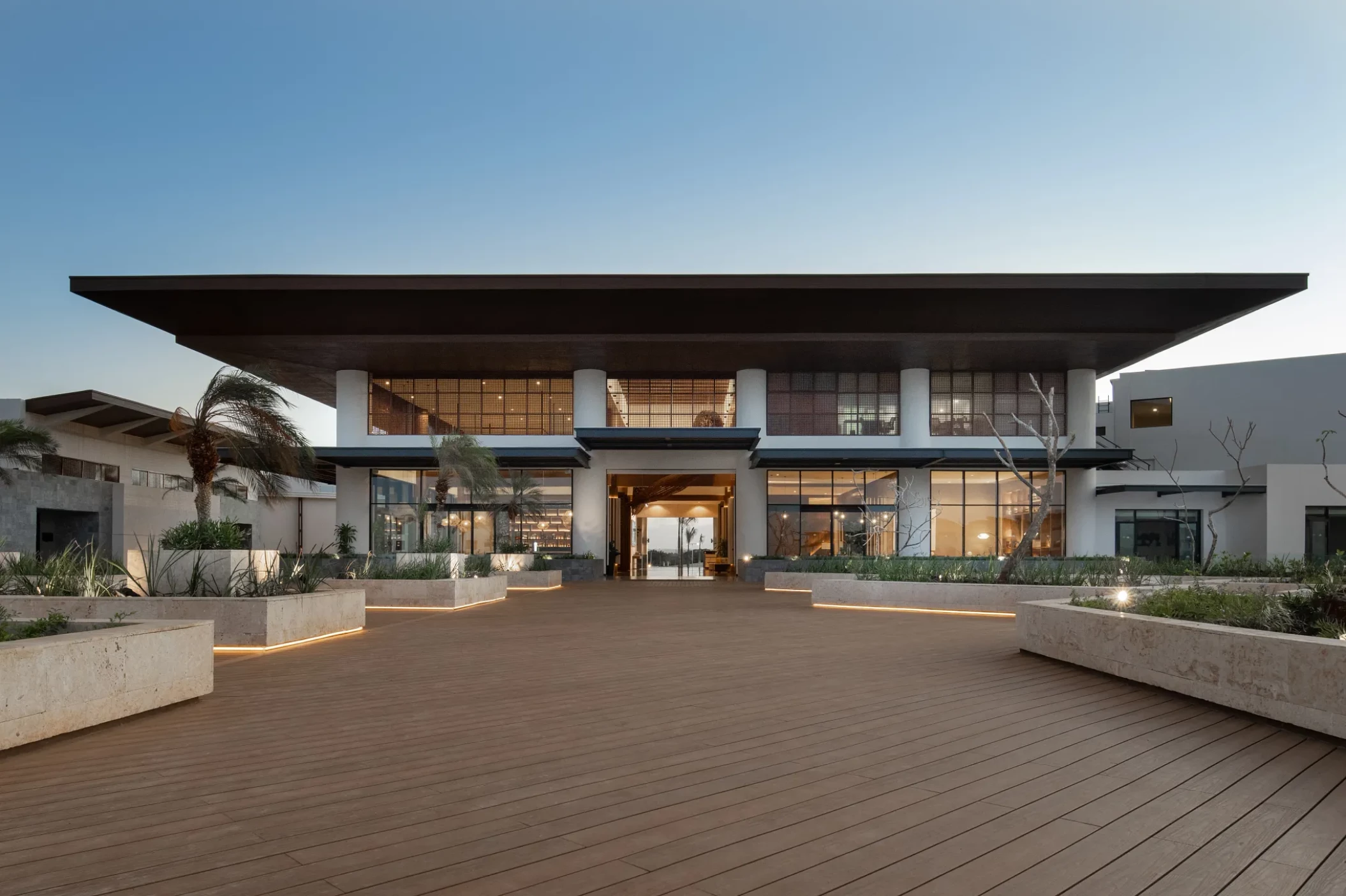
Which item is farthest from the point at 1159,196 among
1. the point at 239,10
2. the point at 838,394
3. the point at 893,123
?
the point at 239,10

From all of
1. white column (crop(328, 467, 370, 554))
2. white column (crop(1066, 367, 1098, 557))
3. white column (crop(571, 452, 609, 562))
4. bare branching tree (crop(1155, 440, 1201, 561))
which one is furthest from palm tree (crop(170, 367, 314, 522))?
white column (crop(1066, 367, 1098, 557))

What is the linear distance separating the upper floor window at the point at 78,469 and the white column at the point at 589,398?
80.0 ft

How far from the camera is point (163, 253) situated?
283ft

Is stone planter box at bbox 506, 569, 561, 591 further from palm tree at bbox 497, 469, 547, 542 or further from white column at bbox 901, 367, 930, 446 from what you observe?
white column at bbox 901, 367, 930, 446

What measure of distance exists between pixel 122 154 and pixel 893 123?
3314 centimetres

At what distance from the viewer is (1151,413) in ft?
132

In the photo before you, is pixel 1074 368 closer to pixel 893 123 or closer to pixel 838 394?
pixel 838 394

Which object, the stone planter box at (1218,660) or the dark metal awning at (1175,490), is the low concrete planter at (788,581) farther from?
the dark metal awning at (1175,490)

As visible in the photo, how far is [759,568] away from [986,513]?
1029 centimetres

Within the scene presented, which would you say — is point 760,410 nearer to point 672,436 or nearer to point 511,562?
point 672,436

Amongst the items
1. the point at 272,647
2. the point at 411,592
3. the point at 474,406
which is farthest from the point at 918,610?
the point at 474,406

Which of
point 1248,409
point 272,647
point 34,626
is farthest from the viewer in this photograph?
point 1248,409

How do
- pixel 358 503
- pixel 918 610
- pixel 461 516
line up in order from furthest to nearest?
pixel 461 516 → pixel 358 503 → pixel 918 610

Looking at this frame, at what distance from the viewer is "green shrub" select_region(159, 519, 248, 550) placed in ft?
39.7
